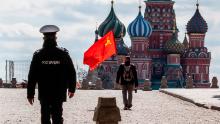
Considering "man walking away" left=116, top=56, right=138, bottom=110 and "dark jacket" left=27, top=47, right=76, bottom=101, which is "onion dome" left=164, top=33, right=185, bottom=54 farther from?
"dark jacket" left=27, top=47, right=76, bottom=101

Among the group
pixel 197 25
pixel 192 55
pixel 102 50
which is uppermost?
pixel 197 25

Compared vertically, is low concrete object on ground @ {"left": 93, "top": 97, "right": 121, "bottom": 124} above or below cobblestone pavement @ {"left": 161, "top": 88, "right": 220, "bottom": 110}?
below

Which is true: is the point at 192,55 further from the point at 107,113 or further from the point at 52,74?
the point at 52,74

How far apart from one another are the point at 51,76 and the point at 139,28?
86830 millimetres

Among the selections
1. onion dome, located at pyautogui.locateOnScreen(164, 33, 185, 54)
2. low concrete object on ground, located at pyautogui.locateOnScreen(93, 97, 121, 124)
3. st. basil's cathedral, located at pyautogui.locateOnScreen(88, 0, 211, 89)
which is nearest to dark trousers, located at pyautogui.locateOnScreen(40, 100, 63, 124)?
low concrete object on ground, located at pyautogui.locateOnScreen(93, 97, 121, 124)

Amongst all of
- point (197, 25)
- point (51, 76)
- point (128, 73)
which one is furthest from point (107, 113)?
point (197, 25)

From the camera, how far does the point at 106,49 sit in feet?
96.7

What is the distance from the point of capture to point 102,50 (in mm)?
29234

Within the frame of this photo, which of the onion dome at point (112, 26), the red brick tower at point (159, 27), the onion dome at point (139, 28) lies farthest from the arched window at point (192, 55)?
the onion dome at point (112, 26)

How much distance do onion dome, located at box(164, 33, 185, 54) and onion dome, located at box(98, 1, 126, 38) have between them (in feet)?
24.4

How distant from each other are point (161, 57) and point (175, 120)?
3207 inches

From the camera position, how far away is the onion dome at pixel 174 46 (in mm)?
94375

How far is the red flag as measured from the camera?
28.9 meters

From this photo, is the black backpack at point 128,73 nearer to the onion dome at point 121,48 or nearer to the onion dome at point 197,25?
the onion dome at point 121,48
